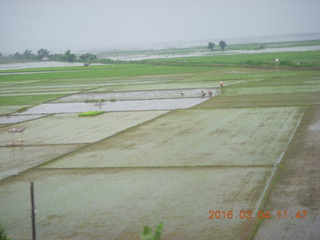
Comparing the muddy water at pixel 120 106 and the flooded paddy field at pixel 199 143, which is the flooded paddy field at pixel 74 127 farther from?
the muddy water at pixel 120 106

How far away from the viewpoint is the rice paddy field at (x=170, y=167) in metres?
7.55

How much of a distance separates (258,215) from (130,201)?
2336mm

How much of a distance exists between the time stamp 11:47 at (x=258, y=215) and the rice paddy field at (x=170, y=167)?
16 millimetres

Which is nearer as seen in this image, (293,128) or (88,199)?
(88,199)

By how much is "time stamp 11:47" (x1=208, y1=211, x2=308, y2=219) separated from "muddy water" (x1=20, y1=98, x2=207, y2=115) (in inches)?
489

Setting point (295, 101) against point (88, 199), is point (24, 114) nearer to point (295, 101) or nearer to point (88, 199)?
point (295, 101)

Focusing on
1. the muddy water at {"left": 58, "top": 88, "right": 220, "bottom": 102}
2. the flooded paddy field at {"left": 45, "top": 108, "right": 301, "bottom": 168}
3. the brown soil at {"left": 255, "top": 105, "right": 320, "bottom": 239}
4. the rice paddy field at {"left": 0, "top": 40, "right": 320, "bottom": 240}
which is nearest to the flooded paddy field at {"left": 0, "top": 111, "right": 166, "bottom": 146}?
the rice paddy field at {"left": 0, "top": 40, "right": 320, "bottom": 240}

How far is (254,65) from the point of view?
37.2 m

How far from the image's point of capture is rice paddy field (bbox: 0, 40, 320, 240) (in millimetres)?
7551

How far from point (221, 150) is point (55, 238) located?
18.6 ft

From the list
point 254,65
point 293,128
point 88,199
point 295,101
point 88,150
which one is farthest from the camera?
point 254,65

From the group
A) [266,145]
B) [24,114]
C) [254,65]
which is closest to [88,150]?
[266,145]
